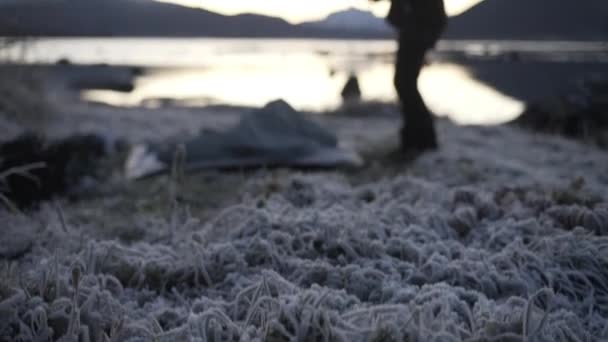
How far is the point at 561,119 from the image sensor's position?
27.5 ft

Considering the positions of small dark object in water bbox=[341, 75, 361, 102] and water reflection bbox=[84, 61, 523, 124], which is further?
small dark object in water bbox=[341, 75, 361, 102]

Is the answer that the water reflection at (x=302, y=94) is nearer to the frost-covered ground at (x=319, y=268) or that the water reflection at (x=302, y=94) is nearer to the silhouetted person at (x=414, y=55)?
the silhouetted person at (x=414, y=55)

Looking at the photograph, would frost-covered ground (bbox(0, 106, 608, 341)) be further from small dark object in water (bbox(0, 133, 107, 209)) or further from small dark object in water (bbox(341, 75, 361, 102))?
small dark object in water (bbox(341, 75, 361, 102))

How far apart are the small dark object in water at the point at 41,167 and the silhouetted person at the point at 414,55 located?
3.23 metres

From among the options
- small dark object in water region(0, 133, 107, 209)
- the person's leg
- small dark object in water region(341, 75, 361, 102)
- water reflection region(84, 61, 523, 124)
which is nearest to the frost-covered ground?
small dark object in water region(0, 133, 107, 209)

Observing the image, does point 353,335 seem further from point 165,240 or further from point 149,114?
point 149,114

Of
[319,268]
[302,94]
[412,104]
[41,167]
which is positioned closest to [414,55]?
[412,104]

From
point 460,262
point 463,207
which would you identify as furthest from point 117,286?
point 463,207

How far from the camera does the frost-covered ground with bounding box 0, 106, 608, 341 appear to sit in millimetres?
1463

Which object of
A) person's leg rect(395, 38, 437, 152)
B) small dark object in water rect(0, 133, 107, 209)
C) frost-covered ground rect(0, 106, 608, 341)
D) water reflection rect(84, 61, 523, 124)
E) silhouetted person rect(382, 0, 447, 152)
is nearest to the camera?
frost-covered ground rect(0, 106, 608, 341)

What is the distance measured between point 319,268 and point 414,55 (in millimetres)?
4006

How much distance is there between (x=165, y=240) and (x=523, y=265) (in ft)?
5.45

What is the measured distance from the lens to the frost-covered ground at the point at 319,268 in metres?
1.46

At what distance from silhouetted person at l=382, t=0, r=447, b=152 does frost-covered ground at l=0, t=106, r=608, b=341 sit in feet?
7.31
